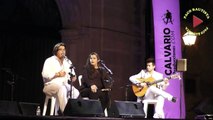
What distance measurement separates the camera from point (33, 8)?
11.1 m

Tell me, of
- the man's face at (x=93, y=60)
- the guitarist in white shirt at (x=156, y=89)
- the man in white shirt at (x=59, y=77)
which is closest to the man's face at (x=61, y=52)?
the man in white shirt at (x=59, y=77)

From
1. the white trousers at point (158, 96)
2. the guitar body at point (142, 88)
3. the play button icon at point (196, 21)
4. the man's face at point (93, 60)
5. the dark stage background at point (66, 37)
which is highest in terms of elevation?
the play button icon at point (196, 21)

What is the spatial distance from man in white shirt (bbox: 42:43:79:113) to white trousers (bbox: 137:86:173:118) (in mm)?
1752

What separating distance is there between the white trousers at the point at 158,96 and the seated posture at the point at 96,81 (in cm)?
95

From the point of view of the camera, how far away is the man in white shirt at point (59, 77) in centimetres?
754

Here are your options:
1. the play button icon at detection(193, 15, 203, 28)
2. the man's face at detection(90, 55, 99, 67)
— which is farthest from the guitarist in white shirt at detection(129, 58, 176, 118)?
the play button icon at detection(193, 15, 203, 28)

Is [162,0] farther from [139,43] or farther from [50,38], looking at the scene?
[50,38]

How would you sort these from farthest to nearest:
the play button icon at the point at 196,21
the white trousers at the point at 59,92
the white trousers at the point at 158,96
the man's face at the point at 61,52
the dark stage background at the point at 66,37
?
the play button icon at the point at 196,21 < the dark stage background at the point at 66,37 < the white trousers at the point at 158,96 < the man's face at the point at 61,52 < the white trousers at the point at 59,92

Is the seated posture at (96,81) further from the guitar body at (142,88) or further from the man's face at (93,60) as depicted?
the guitar body at (142,88)

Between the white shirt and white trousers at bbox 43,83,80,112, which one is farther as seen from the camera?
the white shirt

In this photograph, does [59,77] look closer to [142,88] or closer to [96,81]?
[96,81]

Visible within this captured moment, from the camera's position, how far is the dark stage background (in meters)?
10.7

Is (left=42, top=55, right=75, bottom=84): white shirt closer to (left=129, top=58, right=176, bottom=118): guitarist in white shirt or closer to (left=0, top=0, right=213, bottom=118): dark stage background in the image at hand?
(left=129, top=58, right=176, bottom=118): guitarist in white shirt

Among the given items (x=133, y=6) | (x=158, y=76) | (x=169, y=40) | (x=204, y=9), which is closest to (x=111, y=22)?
(x=133, y=6)
